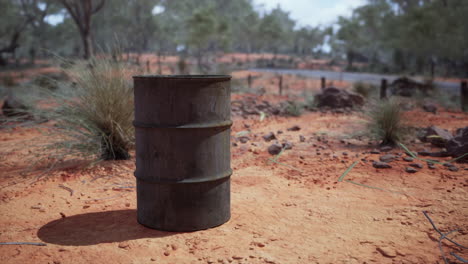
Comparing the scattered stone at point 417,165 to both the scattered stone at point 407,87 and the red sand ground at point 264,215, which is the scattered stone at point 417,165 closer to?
the red sand ground at point 264,215

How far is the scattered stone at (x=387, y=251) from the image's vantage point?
269cm

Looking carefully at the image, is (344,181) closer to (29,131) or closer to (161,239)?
(161,239)

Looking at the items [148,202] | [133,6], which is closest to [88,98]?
[148,202]

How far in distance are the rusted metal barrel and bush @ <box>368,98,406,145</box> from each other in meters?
3.53

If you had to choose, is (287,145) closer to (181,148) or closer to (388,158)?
(388,158)

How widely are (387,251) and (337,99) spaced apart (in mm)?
7523

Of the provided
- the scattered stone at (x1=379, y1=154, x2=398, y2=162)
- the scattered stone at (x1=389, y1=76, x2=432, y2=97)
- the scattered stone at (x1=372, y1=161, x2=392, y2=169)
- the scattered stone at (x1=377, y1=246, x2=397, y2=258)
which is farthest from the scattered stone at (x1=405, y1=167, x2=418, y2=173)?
the scattered stone at (x1=389, y1=76, x2=432, y2=97)

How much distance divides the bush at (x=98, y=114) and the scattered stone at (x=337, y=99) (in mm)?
6094

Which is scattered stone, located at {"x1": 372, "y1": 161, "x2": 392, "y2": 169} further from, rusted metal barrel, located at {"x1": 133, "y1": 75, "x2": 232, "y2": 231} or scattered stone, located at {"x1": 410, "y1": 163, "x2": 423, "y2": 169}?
rusted metal barrel, located at {"x1": 133, "y1": 75, "x2": 232, "y2": 231}

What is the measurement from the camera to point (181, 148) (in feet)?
9.73

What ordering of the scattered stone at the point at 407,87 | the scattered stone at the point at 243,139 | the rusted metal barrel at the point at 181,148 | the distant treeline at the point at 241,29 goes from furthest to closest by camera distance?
the distant treeline at the point at 241,29 < the scattered stone at the point at 407,87 < the scattered stone at the point at 243,139 < the rusted metal barrel at the point at 181,148

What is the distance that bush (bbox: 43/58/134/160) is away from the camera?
4840 millimetres

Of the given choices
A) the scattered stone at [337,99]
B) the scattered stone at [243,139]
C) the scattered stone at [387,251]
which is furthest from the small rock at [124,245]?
the scattered stone at [337,99]

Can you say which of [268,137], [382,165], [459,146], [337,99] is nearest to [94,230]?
[382,165]
